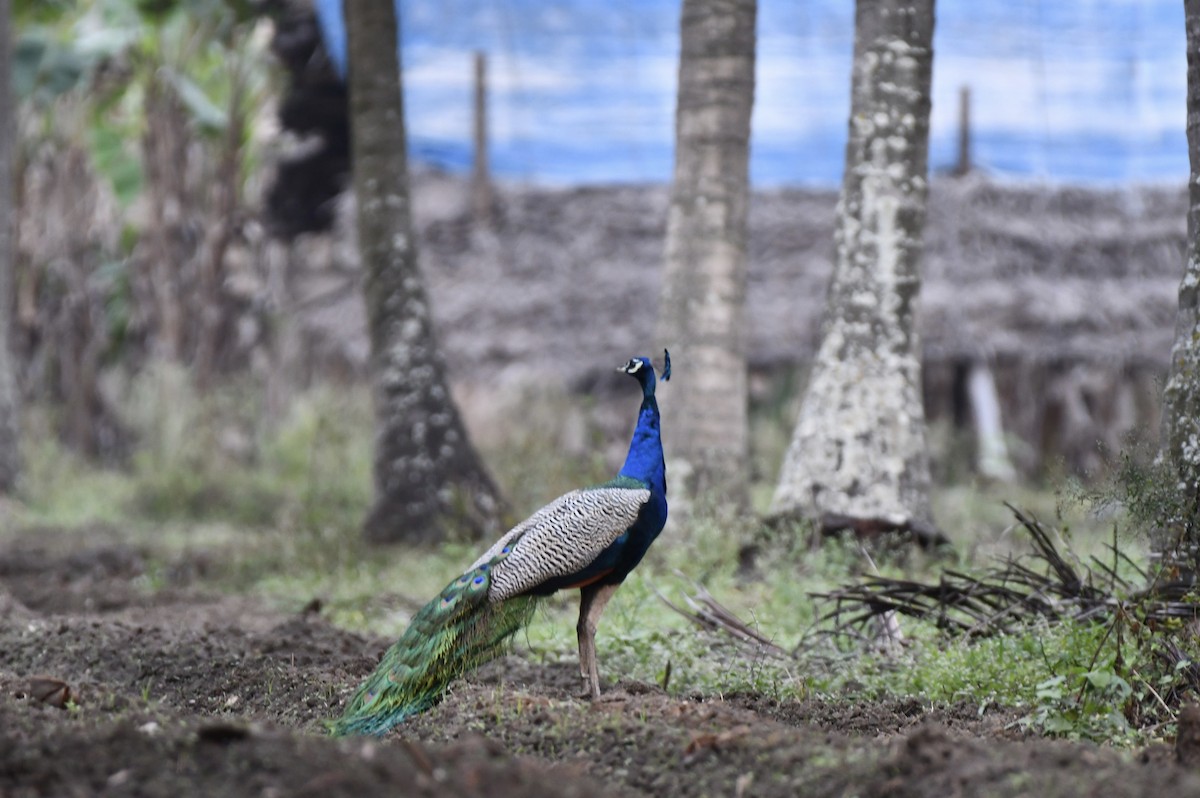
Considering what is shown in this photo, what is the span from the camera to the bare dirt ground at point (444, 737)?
148 inches

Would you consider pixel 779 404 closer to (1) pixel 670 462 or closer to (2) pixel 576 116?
(2) pixel 576 116

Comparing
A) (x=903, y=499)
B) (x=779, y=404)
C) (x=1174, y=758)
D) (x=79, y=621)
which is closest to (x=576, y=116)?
(x=779, y=404)

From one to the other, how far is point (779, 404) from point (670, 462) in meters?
8.34

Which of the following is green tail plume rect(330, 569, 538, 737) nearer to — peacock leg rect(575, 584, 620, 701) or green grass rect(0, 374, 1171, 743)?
peacock leg rect(575, 584, 620, 701)

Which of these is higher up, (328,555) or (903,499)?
(903,499)

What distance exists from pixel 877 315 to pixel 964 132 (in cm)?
893

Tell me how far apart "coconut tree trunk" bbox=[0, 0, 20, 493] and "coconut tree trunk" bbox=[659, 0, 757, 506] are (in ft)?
24.2

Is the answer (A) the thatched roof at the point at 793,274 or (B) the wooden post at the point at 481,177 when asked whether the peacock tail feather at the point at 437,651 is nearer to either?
(A) the thatched roof at the point at 793,274

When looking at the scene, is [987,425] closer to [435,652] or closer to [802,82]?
[802,82]

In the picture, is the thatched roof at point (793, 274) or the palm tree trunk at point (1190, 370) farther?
the thatched roof at point (793, 274)

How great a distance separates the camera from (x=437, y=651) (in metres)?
5.11

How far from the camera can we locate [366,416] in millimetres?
15484

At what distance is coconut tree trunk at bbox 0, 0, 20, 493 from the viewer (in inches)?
541

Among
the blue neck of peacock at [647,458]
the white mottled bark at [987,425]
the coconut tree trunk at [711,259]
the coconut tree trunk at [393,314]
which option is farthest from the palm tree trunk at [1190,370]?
the white mottled bark at [987,425]
